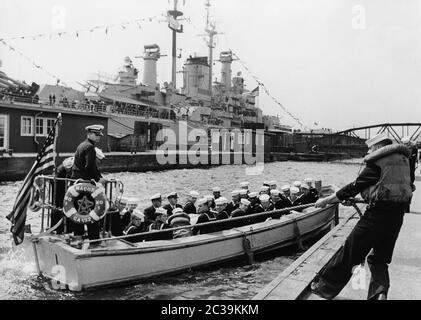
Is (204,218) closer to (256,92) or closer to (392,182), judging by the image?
(392,182)

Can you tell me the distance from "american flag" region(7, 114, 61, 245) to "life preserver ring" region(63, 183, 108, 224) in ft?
2.58

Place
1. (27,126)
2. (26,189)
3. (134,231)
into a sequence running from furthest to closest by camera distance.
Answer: (27,126) → (134,231) → (26,189)

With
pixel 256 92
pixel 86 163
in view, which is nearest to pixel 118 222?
pixel 86 163

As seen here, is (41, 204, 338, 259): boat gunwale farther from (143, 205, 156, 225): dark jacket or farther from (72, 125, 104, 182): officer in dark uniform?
(143, 205, 156, 225): dark jacket

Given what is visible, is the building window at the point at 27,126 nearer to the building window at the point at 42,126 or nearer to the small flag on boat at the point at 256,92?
the building window at the point at 42,126

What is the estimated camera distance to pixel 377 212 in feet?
13.5

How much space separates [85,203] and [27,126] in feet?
70.2

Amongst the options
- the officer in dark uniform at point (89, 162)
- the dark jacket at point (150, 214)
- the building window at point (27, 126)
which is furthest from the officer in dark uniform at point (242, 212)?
the building window at point (27, 126)

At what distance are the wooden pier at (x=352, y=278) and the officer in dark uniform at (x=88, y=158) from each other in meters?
3.41

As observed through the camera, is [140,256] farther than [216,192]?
No

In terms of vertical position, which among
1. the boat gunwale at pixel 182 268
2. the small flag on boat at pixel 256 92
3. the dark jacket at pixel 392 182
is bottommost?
the boat gunwale at pixel 182 268

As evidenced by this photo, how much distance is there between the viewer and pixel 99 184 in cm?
671

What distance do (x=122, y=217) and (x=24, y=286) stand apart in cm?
244

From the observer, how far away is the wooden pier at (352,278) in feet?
16.2
